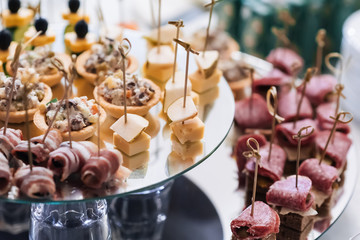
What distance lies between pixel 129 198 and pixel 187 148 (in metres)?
0.41

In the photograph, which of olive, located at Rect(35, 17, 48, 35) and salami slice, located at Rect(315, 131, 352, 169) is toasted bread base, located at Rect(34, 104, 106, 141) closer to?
olive, located at Rect(35, 17, 48, 35)

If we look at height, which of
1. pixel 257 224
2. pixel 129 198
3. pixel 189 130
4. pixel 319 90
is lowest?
pixel 129 198

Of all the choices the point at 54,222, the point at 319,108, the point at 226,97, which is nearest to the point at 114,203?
the point at 54,222

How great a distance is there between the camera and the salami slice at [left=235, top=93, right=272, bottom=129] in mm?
2285

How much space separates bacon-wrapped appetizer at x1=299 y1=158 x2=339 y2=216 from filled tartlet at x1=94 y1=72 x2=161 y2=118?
0.57 metres

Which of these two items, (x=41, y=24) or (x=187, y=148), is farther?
(x=41, y=24)

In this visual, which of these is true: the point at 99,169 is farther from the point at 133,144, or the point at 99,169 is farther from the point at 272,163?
the point at 272,163

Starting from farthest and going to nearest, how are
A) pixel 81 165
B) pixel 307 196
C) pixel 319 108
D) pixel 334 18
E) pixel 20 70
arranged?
1. pixel 334 18
2. pixel 319 108
3. pixel 20 70
4. pixel 307 196
5. pixel 81 165

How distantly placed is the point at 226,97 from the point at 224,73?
19.4 inches

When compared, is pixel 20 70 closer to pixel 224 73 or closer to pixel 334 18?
pixel 224 73

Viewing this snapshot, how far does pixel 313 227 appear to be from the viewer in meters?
1.89

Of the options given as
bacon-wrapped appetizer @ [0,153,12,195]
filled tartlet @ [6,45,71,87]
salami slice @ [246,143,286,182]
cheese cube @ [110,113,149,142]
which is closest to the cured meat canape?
salami slice @ [246,143,286,182]

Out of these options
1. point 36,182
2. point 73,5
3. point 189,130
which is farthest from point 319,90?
point 36,182

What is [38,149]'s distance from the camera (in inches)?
64.2
